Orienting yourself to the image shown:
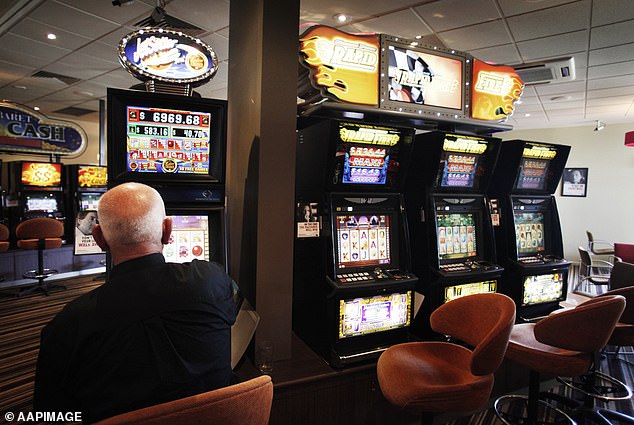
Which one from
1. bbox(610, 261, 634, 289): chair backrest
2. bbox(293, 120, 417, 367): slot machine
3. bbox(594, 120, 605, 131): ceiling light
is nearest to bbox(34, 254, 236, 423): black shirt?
bbox(293, 120, 417, 367): slot machine

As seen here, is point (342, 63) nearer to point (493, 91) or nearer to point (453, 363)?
point (493, 91)

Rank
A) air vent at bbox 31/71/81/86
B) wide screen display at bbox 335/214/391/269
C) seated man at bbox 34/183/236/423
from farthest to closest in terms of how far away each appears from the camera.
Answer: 1. air vent at bbox 31/71/81/86
2. wide screen display at bbox 335/214/391/269
3. seated man at bbox 34/183/236/423

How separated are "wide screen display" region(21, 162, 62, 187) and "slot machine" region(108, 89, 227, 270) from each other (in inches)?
242

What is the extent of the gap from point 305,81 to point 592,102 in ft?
20.9

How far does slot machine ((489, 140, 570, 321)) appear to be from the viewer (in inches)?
126

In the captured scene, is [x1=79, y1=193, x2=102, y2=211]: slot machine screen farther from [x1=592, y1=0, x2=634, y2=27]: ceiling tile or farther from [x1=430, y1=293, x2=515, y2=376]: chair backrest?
[x1=592, y1=0, x2=634, y2=27]: ceiling tile

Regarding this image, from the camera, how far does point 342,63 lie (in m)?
2.36

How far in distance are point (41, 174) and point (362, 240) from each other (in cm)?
678

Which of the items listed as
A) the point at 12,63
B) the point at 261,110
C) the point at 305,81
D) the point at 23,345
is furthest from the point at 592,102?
the point at 12,63

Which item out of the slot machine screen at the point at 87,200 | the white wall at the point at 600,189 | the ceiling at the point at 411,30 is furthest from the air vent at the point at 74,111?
the white wall at the point at 600,189

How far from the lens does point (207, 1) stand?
11.5 feet

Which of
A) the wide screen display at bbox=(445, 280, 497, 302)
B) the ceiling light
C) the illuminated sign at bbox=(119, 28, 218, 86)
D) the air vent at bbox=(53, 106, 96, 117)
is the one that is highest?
the air vent at bbox=(53, 106, 96, 117)

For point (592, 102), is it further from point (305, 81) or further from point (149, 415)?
point (149, 415)

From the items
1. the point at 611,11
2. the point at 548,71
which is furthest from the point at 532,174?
the point at 548,71
